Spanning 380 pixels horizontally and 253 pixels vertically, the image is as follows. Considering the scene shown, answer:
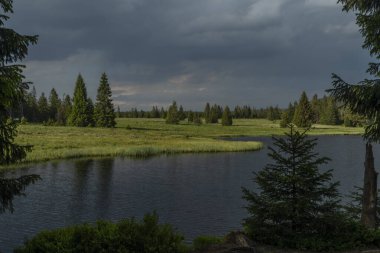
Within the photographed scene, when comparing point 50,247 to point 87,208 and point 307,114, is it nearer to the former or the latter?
point 87,208

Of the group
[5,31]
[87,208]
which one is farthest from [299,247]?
[87,208]

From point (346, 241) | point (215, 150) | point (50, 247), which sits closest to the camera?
point (50, 247)

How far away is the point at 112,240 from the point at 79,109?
9706 centimetres

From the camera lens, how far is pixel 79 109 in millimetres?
102875

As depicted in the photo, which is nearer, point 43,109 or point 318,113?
point 43,109

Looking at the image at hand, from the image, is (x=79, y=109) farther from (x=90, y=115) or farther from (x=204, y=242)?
(x=204, y=242)

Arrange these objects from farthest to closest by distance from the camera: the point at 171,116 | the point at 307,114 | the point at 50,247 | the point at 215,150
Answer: the point at 171,116, the point at 307,114, the point at 215,150, the point at 50,247

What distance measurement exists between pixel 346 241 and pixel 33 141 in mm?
59005

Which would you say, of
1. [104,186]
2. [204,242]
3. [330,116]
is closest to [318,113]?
[330,116]

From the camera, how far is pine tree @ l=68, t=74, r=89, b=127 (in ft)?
336

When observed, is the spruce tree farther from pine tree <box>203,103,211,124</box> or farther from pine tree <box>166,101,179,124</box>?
pine tree <box>203,103,211,124</box>

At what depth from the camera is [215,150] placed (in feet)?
228

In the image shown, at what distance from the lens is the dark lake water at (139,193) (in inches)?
952

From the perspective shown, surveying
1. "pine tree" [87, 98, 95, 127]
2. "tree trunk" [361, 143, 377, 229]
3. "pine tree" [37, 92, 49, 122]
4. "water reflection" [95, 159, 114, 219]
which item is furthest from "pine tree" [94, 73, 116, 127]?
"tree trunk" [361, 143, 377, 229]
